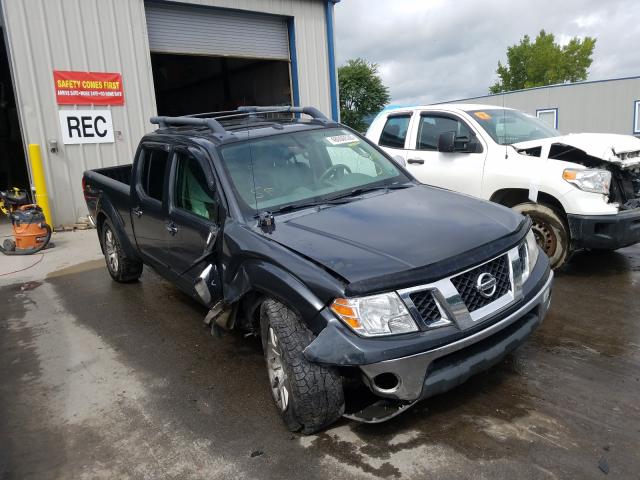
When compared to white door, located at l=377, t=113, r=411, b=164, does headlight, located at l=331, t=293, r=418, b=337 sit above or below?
below

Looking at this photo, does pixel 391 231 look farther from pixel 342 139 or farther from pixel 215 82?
pixel 215 82

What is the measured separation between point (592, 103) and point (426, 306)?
23109mm

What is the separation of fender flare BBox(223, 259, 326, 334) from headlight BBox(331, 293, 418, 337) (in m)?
0.13

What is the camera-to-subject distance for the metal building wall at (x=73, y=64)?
29.7 feet

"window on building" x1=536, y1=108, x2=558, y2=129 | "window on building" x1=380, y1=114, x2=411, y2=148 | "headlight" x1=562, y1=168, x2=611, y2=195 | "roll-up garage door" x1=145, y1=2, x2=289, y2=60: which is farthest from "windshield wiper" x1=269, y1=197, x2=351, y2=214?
"window on building" x1=536, y1=108, x2=558, y2=129

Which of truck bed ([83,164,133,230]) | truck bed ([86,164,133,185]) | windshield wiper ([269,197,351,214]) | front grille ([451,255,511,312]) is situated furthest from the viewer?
truck bed ([86,164,133,185])

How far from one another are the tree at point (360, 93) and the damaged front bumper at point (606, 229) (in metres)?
40.5

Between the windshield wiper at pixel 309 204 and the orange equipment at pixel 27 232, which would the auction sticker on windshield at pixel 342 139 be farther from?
the orange equipment at pixel 27 232

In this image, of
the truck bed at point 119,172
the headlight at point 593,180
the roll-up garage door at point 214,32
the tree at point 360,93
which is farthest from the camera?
the tree at point 360,93

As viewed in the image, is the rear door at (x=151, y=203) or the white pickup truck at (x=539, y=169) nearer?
the rear door at (x=151, y=203)

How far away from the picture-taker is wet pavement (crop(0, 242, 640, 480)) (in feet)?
8.80

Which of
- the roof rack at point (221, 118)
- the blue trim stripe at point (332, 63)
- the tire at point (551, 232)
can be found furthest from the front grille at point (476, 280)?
the blue trim stripe at point (332, 63)

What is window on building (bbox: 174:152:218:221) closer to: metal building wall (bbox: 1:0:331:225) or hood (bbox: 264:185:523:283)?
hood (bbox: 264:185:523:283)

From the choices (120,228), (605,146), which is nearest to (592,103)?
(605,146)
